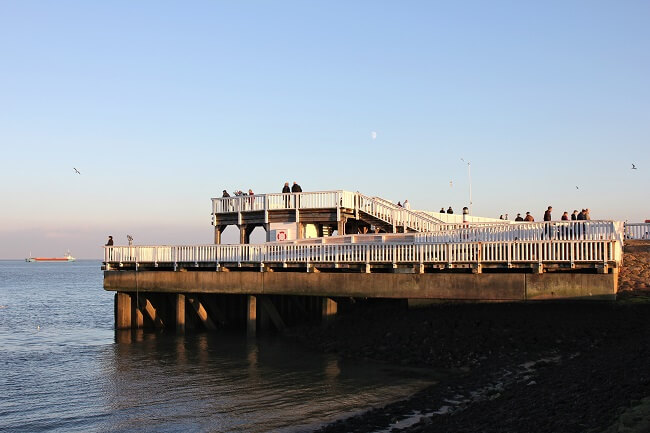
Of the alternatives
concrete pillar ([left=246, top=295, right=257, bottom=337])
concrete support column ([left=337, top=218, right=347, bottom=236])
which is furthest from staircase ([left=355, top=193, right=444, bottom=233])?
concrete pillar ([left=246, top=295, right=257, bottom=337])

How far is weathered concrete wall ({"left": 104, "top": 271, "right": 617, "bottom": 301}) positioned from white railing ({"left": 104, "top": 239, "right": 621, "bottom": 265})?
1.89 feet

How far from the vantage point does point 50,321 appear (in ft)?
156

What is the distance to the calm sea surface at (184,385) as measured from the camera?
17.6m

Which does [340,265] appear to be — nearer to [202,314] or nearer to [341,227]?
[341,227]

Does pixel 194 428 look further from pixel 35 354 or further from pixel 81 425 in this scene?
pixel 35 354

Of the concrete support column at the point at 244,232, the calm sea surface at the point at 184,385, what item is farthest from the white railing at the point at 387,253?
the concrete support column at the point at 244,232

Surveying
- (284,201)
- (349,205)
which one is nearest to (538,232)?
(349,205)

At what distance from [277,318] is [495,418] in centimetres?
1868

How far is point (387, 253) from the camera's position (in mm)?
27500

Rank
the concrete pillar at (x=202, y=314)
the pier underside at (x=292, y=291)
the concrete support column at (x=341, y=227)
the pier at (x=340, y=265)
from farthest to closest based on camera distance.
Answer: the concrete support column at (x=341, y=227), the concrete pillar at (x=202, y=314), the pier at (x=340, y=265), the pier underside at (x=292, y=291)

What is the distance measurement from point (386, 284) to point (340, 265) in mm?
2227

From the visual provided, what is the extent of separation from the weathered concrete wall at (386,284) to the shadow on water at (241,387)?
2.67m

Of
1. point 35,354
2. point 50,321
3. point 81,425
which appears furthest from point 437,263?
point 50,321

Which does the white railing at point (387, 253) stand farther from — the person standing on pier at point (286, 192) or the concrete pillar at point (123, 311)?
the person standing on pier at point (286, 192)
